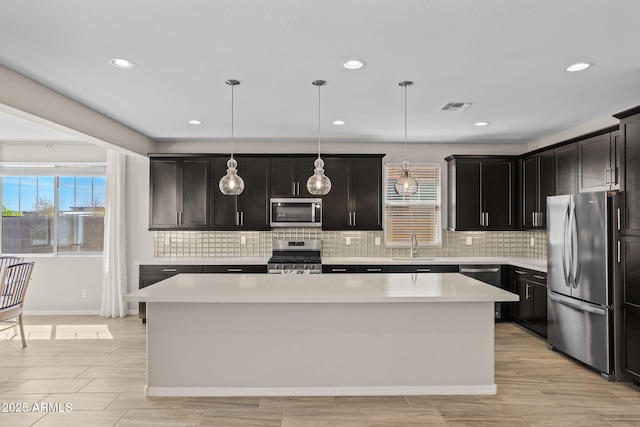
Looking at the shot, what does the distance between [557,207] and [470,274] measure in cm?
161

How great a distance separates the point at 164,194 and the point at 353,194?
266 centimetres

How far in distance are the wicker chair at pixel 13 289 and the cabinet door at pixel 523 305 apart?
5.86m

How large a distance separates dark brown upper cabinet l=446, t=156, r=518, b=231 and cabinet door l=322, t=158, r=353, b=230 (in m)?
1.57

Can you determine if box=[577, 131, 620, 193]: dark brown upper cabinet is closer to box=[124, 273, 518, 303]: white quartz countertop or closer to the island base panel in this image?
box=[124, 273, 518, 303]: white quartz countertop

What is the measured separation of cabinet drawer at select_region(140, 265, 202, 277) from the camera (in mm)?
5652

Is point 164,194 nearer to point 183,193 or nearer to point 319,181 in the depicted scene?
point 183,193

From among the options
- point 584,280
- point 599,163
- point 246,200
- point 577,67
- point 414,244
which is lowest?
point 584,280

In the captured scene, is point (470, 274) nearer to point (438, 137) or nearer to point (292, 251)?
point (438, 137)

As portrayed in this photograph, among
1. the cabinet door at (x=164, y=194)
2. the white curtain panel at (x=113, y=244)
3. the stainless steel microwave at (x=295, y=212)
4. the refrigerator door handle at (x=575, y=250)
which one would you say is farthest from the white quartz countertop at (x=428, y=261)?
the white curtain panel at (x=113, y=244)

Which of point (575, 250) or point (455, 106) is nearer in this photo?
point (575, 250)

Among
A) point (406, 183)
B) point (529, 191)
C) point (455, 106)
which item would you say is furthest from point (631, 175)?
point (529, 191)

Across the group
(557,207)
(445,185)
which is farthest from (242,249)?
(557,207)

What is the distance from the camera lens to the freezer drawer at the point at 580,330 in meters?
3.75

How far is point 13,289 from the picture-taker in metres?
4.55
